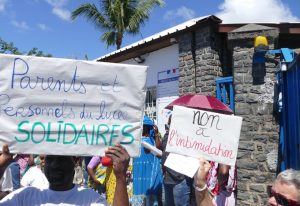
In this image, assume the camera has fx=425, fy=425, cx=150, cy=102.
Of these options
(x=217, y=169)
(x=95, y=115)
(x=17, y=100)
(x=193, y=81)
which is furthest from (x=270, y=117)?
(x=17, y=100)

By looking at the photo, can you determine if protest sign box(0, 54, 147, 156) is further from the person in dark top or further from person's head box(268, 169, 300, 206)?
the person in dark top

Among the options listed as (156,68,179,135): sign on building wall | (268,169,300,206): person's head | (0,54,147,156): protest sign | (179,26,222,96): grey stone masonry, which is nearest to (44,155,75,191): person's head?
(0,54,147,156): protest sign

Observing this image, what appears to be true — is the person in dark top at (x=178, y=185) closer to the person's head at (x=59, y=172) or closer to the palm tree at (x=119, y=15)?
the person's head at (x=59, y=172)

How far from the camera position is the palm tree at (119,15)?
21.5 meters

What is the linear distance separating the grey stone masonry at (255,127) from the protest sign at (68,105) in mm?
3671

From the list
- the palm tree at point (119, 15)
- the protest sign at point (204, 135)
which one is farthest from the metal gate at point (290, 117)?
the palm tree at point (119, 15)

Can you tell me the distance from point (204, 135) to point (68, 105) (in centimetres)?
99

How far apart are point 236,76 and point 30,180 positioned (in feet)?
11.5

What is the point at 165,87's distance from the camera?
10414 mm

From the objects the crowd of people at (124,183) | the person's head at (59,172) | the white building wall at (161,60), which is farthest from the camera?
the white building wall at (161,60)

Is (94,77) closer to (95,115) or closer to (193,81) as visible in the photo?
(95,115)

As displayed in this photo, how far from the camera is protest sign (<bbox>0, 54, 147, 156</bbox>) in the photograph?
265 centimetres

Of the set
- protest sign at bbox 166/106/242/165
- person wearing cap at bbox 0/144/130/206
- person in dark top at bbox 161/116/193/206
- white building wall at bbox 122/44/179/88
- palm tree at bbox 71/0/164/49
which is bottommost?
person in dark top at bbox 161/116/193/206

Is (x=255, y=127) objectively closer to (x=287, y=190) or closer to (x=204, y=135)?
(x=204, y=135)
